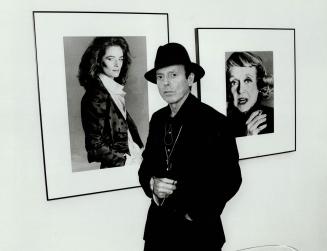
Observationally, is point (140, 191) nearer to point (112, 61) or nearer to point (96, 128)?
point (96, 128)

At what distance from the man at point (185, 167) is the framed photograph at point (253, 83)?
1.06ft

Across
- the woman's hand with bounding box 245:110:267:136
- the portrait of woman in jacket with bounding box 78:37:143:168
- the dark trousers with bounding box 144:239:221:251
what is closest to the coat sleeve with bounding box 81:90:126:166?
the portrait of woman in jacket with bounding box 78:37:143:168

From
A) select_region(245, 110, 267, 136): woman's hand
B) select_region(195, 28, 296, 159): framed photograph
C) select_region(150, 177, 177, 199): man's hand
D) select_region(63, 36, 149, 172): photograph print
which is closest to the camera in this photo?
select_region(150, 177, 177, 199): man's hand

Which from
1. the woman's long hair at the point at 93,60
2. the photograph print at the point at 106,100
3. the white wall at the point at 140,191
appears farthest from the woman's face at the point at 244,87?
the woman's long hair at the point at 93,60

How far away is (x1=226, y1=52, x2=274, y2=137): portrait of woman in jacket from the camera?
1.85 metres

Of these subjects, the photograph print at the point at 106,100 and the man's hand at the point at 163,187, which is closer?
the man's hand at the point at 163,187

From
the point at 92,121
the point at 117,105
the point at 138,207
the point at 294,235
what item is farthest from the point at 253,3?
the point at 294,235

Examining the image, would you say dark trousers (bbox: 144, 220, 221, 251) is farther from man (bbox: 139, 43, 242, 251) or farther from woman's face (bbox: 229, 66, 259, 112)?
woman's face (bbox: 229, 66, 259, 112)

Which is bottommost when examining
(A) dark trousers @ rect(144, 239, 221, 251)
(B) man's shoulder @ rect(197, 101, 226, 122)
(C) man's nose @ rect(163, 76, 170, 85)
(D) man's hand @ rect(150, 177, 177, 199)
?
(A) dark trousers @ rect(144, 239, 221, 251)

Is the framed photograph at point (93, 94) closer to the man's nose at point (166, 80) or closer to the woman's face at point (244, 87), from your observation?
the man's nose at point (166, 80)

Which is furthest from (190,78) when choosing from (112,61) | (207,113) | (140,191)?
(140,191)

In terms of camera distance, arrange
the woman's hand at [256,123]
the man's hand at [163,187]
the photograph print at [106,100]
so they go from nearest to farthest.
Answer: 1. the man's hand at [163,187]
2. the photograph print at [106,100]
3. the woman's hand at [256,123]

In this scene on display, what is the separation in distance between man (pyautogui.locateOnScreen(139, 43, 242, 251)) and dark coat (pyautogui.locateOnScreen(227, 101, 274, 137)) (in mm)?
372

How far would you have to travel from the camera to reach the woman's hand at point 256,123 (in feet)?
6.33
